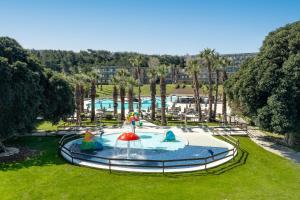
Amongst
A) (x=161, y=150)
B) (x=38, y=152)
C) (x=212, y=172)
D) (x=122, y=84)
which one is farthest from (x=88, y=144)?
(x=122, y=84)

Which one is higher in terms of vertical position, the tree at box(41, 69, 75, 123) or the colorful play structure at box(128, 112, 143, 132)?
the tree at box(41, 69, 75, 123)

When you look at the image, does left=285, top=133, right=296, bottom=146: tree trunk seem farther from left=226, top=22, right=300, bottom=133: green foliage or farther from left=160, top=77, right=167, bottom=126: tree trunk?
left=160, top=77, right=167, bottom=126: tree trunk

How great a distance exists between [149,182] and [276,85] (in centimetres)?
1657

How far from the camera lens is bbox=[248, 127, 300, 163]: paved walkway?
30.5m

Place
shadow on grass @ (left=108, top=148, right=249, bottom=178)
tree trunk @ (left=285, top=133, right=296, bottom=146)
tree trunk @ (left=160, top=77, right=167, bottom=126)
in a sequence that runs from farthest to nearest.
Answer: tree trunk @ (left=160, top=77, right=167, bottom=126), tree trunk @ (left=285, top=133, right=296, bottom=146), shadow on grass @ (left=108, top=148, right=249, bottom=178)

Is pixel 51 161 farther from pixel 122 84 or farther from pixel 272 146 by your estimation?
pixel 122 84

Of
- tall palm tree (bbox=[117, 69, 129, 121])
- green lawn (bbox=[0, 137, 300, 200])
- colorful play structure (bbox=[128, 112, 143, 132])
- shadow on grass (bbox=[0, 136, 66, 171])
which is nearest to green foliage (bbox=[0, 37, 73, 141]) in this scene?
shadow on grass (bbox=[0, 136, 66, 171])

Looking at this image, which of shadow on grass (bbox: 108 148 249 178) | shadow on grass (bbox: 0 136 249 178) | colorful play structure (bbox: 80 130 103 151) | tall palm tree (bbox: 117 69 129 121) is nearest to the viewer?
shadow on grass (bbox: 108 148 249 178)

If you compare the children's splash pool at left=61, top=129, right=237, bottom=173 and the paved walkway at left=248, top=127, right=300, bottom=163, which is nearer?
the children's splash pool at left=61, top=129, right=237, bottom=173

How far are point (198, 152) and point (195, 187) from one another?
10.1 metres

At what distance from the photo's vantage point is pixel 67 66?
14912 cm

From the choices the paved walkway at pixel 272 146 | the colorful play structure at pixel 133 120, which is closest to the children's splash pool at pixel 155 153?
the colorful play structure at pixel 133 120

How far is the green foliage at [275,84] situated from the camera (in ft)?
101

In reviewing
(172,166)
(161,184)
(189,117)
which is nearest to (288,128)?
(172,166)
